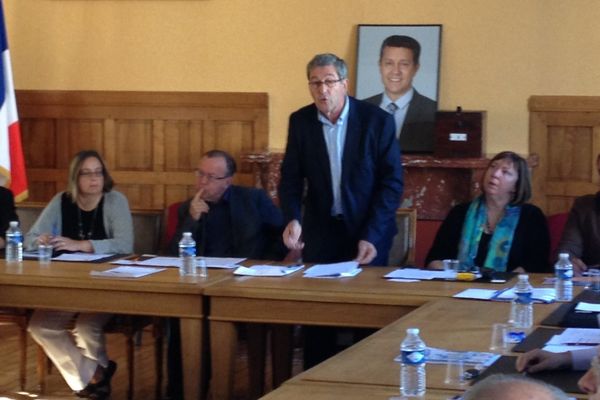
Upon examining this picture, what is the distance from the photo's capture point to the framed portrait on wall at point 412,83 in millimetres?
6754

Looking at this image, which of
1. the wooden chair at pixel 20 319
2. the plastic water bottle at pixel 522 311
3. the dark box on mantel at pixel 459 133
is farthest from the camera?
the dark box on mantel at pixel 459 133

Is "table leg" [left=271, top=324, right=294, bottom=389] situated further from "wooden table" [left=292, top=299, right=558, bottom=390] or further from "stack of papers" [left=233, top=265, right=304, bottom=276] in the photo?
"wooden table" [left=292, top=299, right=558, bottom=390]

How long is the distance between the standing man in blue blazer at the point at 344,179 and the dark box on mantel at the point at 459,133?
5.14ft

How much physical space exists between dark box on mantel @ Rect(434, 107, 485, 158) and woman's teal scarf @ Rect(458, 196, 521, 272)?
1.40 meters

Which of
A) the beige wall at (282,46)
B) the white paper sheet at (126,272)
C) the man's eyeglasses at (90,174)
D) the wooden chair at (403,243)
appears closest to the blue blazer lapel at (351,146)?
the wooden chair at (403,243)

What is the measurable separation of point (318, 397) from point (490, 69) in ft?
14.6

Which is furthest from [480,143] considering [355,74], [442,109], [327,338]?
[327,338]

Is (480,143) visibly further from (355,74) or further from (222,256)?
(222,256)

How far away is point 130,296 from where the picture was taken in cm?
441

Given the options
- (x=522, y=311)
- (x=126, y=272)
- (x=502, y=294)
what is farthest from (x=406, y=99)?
(x=522, y=311)

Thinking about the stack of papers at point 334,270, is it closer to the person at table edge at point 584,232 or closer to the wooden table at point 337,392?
the person at table edge at point 584,232

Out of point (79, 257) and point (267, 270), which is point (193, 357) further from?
point (79, 257)

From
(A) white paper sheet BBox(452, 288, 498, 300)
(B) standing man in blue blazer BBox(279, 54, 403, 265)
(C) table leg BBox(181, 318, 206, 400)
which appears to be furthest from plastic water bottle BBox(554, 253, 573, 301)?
(C) table leg BBox(181, 318, 206, 400)

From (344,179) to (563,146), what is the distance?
2.20m
